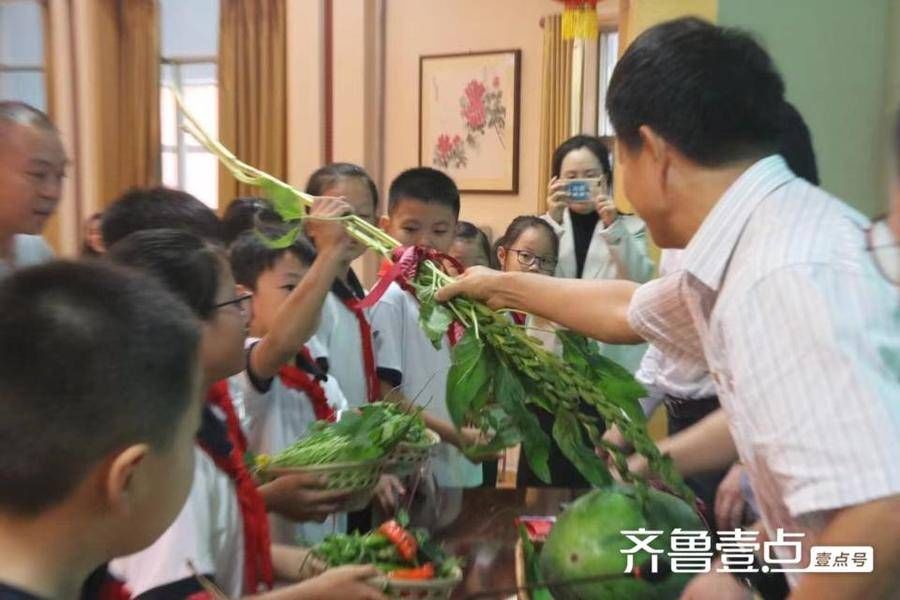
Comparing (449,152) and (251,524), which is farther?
(449,152)

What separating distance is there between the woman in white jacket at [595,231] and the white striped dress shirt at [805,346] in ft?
5.07

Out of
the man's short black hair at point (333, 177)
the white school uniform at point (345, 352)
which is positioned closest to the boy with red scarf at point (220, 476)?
the white school uniform at point (345, 352)

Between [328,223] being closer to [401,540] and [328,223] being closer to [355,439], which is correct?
[355,439]

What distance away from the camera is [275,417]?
1601mm

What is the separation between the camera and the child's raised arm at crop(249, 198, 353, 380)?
1.53 m

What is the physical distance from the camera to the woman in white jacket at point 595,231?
2.50 meters

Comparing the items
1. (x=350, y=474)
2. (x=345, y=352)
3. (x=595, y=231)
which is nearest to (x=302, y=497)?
(x=350, y=474)

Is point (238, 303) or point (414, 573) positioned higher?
point (238, 303)

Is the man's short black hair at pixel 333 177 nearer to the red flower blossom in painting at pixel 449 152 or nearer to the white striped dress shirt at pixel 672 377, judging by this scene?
the white striped dress shirt at pixel 672 377

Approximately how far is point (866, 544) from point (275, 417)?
3.56 ft

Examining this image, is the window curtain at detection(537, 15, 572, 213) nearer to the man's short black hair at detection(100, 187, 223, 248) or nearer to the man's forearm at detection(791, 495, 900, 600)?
the man's short black hair at detection(100, 187, 223, 248)

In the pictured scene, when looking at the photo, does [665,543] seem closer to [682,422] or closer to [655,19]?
[682,422]

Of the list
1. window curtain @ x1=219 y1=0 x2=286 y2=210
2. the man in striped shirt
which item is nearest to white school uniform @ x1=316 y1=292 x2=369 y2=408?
the man in striped shirt

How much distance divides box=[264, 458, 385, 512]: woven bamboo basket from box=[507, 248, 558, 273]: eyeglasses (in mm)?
1270
